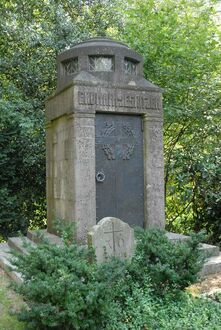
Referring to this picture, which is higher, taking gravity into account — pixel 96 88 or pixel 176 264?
pixel 96 88

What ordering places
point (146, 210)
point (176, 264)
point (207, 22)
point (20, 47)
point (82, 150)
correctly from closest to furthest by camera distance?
point (176, 264) → point (82, 150) → point (146, 210) → point (207, 22) → point (20, 47)

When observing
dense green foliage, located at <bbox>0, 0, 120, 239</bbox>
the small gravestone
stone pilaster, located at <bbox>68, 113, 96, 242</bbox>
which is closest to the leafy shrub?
the small gravestone

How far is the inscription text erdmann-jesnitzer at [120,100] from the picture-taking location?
6215 millimetres

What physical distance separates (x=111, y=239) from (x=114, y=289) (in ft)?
2.55

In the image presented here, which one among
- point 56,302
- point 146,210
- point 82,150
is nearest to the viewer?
point 56,302

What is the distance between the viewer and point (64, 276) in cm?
340

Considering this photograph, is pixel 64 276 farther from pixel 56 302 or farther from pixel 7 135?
pixel 7 135

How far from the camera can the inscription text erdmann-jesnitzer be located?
6215mm

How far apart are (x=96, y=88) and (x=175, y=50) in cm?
307

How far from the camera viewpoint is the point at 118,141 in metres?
6.56

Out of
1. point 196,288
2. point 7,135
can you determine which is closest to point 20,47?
point 7,135

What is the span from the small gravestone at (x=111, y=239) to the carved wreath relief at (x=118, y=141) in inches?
76.3

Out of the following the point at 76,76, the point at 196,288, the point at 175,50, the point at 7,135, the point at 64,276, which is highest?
the point at 175,50

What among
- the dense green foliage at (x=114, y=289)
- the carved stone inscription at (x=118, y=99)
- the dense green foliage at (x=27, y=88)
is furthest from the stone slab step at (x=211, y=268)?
the dense green foliage at (x=27, y=88)
